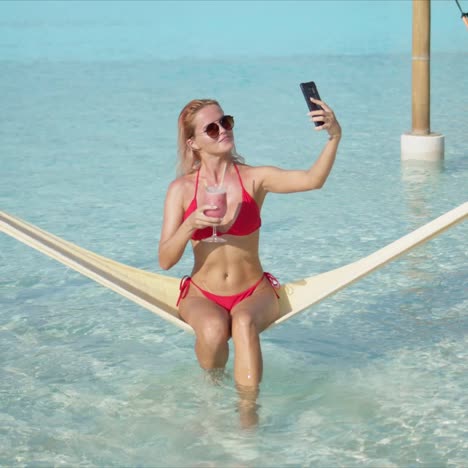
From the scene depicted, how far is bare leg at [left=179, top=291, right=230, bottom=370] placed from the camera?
3.56m

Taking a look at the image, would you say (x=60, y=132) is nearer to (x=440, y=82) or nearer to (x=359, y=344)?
(x=440, y=82)

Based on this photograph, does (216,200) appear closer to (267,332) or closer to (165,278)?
(165,278)

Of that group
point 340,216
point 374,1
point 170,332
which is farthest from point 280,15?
point 170,332

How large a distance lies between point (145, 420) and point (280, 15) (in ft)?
57.6

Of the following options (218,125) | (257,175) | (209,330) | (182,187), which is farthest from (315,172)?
(209,330)

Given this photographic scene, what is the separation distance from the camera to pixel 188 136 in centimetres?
374

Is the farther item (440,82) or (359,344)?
(440,82)

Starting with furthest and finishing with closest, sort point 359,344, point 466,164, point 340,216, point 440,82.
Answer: point 440,82, point 466,164, point 340,216, point 359,344

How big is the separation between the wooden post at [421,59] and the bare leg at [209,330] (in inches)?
156

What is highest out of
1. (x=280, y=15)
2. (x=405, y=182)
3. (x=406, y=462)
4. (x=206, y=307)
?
(x=280, y=15)

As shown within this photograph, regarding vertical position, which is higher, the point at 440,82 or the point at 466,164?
the point at 440,82

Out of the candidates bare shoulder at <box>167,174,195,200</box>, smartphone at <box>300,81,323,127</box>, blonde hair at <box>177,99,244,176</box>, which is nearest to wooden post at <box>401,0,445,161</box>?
blonde hair at <box>177,99,244,176</box>

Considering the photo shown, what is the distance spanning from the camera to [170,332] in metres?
4.55

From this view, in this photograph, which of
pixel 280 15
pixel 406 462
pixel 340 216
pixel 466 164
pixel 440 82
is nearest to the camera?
pixel 406 462
